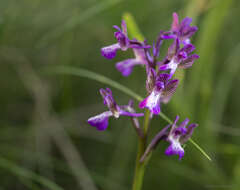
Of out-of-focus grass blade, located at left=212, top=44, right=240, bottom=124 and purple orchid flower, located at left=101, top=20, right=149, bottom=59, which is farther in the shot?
out-of-focus grass blade, located at left=212, top=44, right=240, bottom=124

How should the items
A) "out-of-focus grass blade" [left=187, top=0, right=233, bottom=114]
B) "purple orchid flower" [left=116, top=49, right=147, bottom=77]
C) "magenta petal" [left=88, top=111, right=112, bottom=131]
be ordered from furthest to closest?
1. "out-of-focus grass blade" [left=187, top=0, right=233, bottom=114]
2. "purple orchid flower" [left=116, top=49, right=147, bottom=77]
3. "magenta petal" [left=88, top=111, right=112, bottom=131]

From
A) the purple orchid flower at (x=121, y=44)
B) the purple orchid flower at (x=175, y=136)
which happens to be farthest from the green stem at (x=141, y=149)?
the purple orchid flower at (x=121, y=44)

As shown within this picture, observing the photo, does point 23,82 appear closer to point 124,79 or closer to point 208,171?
point 124,79

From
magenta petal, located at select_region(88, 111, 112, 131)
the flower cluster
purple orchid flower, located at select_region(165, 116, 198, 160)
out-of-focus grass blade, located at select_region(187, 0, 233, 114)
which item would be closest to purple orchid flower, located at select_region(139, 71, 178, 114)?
the flower cluster

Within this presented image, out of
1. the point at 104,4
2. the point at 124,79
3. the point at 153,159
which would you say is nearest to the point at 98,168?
the point at 153,159

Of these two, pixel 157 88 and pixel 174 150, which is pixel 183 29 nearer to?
pixel 157 88

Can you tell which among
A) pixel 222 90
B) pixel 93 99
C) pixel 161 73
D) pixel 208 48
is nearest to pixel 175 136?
pixel 161 73

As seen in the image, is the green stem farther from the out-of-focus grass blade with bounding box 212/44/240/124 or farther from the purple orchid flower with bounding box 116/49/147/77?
the out-of-focus grass blade with bounding box 212/44/240/124

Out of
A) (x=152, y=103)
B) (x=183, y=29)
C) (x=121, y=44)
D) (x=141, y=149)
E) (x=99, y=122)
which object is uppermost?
(x=183, y=29)
